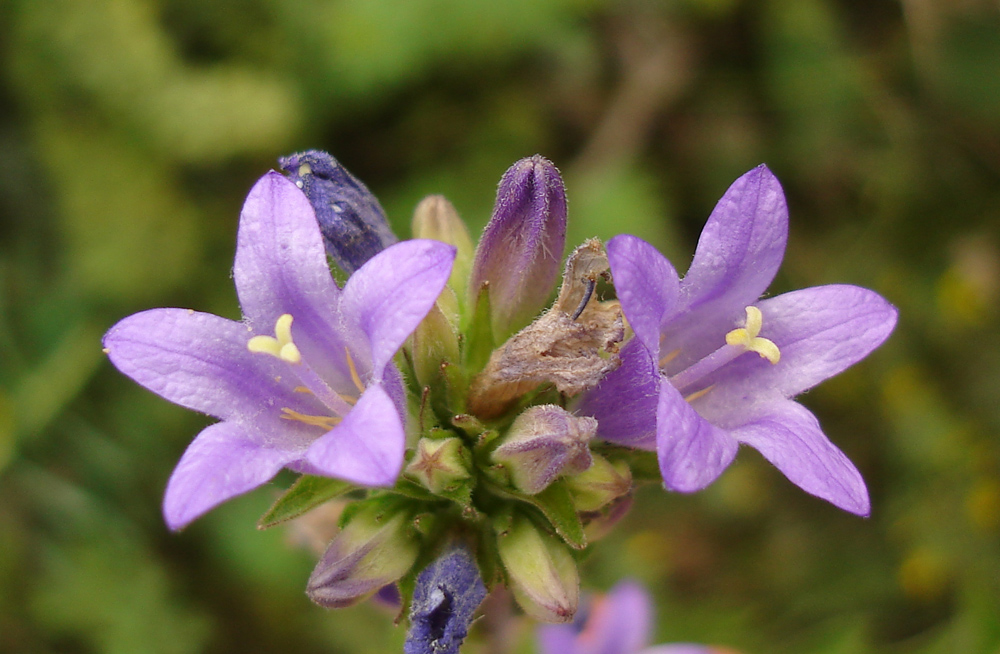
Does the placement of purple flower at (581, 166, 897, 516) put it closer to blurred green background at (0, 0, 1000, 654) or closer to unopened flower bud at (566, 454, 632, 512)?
unopened flower bud at (566, 454, 632, 512)

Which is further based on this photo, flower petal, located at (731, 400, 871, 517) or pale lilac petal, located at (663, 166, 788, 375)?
pale lilac petal, located at (663, 166, 788, 375)

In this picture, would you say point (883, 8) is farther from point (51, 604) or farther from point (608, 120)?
point (51, 604)

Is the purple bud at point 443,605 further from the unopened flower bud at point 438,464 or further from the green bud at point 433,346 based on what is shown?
the green bud at point 433,346

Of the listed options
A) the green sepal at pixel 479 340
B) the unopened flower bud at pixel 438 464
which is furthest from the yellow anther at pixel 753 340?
the unopened flower bud at pixel 438 464

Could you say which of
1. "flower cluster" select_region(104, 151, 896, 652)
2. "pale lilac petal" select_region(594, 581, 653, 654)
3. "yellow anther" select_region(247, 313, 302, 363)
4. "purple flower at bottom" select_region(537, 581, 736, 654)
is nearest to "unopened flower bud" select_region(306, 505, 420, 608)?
"flower cluster" select_region(104, 151, 896, 652)

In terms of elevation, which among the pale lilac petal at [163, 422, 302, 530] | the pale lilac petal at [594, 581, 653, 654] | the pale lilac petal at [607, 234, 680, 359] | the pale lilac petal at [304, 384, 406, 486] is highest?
the pale lilac petal at [607, 234, 680, 359]

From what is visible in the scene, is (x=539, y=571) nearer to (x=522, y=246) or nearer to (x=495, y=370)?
(x=495, y=370)

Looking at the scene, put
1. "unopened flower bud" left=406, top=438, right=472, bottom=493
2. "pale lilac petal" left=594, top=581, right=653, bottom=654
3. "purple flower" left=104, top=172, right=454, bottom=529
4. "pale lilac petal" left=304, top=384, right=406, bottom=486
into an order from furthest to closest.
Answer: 1. "pale lilac petal" left=594, top=581, right=653, bottom=654
2. "unopened flower bud" left=406, top=438, right=472, bottom=493
3. "purple flower" left=104, top=172, right=454, bottom=529
4. "pale lilac petal" left=304, top=384, right=406, bottom=486

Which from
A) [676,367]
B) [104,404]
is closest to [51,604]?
[104,404]
